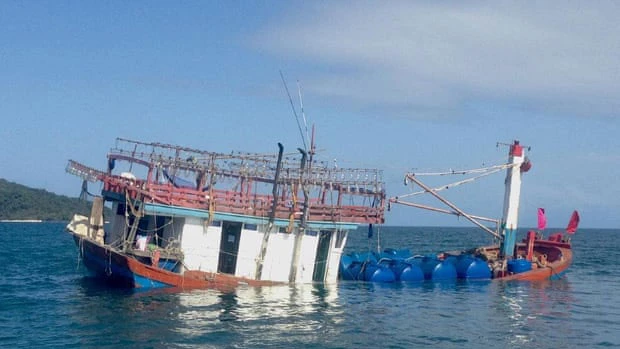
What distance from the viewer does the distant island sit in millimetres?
164000

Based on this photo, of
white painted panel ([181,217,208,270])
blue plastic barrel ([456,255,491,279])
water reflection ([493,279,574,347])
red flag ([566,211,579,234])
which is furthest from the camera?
red flag ([566,211,579,234])

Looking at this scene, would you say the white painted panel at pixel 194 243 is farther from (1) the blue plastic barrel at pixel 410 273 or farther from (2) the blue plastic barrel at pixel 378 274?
(1) the blue plastic barrel at pixel 410 273

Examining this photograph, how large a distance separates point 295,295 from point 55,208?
505 ft

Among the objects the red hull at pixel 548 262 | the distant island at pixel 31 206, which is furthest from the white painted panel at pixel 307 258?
the distant island at pixel 31 206

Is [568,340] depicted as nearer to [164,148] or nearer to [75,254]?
[164,148]

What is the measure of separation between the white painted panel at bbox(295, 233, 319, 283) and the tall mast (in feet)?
40.0

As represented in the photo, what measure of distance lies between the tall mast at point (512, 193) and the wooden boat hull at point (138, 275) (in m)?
14.8

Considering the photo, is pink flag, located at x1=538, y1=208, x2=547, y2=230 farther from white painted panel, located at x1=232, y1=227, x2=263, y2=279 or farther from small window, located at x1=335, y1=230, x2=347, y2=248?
white painted panel, located at x1=232, y1=227, x2=263, y2=279

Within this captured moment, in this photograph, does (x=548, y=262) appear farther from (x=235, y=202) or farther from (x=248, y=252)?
(x=235, y=202)

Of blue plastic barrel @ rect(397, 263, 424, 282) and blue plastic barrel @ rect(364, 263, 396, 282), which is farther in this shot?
blue plastic barrel @ rect(397, 263, 424, 282)

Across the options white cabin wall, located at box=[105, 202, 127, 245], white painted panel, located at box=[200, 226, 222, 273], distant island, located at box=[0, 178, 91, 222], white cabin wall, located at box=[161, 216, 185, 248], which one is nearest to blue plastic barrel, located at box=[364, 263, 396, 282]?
white painted panel, located at box=[200, 226, 222, 273]

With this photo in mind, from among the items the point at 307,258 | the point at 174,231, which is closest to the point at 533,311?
the point at 307,258

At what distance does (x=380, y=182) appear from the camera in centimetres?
3325

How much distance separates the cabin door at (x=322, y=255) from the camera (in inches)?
1315
